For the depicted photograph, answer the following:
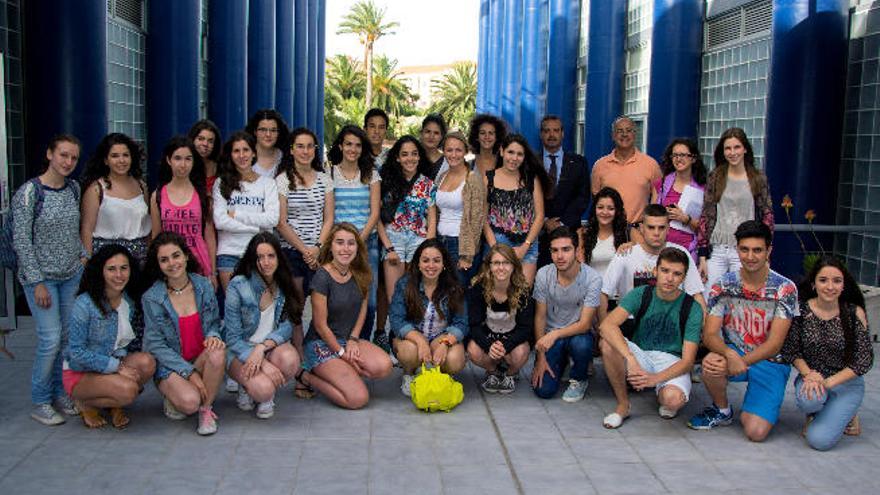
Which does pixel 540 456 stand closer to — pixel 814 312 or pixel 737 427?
pixel 737 427

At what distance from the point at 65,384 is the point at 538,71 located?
72.8ft

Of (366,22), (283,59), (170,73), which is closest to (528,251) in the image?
(170,73)

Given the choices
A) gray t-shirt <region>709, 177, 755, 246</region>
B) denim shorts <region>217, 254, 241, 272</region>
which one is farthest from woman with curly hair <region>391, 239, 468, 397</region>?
gray t-shirt <region>709, 177, 755, 246</region>

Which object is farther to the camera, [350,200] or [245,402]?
[350,200]

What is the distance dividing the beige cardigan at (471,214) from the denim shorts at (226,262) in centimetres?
161

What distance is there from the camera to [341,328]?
5941mm

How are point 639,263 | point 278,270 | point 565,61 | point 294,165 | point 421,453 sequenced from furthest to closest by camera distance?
point 565,61, point 294,165, point 639,263, point 278,270, point 421,453

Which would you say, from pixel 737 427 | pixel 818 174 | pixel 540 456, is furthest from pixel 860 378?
pixel 818 174

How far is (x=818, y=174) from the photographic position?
841 centimetres

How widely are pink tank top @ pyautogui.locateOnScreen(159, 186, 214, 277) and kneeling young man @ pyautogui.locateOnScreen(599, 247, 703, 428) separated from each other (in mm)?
2627

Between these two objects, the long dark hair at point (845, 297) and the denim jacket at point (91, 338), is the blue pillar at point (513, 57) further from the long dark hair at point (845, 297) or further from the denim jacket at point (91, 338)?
the denim jacket at point (91, 338)

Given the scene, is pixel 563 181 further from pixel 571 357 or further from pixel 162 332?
pixel 162 332

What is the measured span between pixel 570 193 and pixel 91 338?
3724mm

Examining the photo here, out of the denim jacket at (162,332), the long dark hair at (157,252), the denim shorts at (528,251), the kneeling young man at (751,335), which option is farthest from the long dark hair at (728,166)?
the denim jacket at (162,332)
